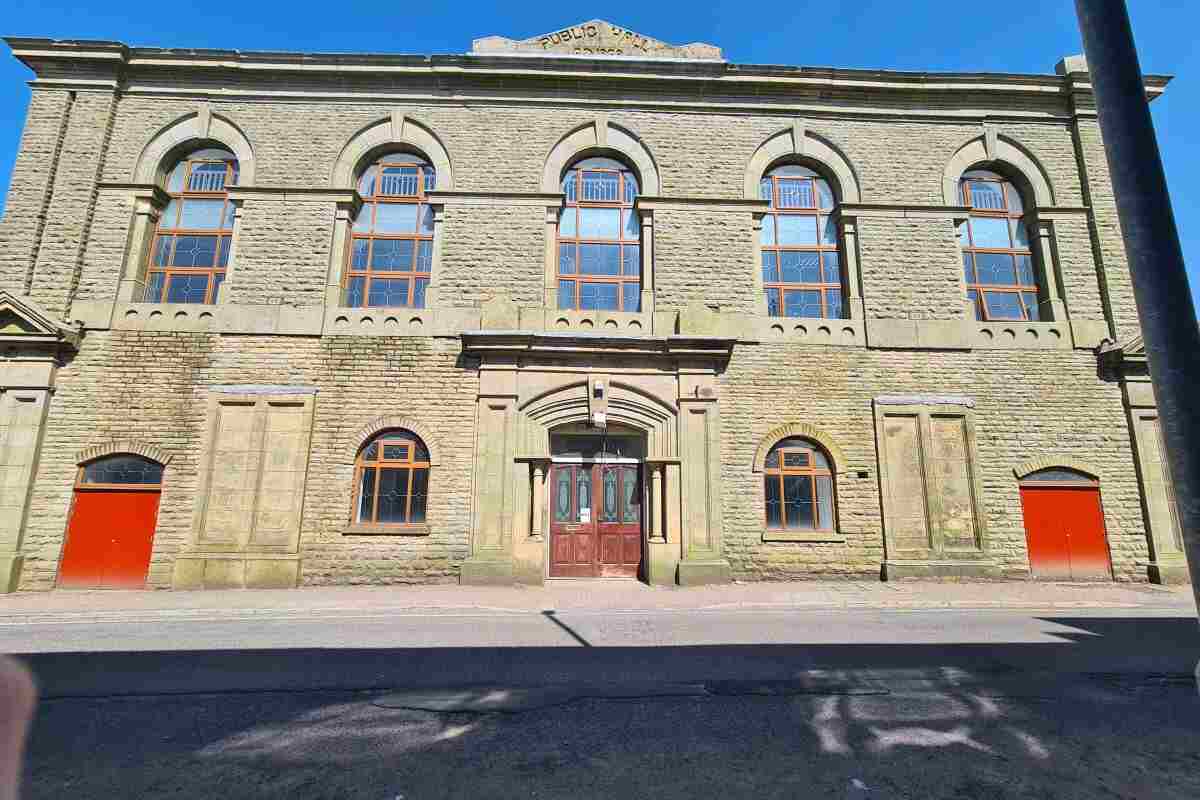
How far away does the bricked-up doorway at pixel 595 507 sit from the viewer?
1166 centimetres

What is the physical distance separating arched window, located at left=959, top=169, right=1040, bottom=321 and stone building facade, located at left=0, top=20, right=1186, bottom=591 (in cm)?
10

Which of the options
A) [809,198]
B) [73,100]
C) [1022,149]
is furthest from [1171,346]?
[73,100]

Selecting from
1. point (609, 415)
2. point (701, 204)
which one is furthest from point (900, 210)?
point (609, 415)

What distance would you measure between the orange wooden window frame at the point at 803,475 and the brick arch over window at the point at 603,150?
6.46 metres

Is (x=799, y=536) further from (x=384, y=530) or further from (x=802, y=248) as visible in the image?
(x=384, y=530)

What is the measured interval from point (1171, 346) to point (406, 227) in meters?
13.2

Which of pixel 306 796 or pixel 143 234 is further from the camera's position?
pixel 143 234

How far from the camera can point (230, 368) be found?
459 inches

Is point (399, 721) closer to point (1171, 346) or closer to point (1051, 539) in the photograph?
point (1171, 346)

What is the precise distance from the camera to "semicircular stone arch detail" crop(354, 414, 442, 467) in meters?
11.4

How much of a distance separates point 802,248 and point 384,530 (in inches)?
→ 432

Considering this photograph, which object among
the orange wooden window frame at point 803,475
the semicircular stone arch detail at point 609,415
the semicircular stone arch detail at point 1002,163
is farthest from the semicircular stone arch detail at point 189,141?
the semicircular stone arch detail at point 1002,163

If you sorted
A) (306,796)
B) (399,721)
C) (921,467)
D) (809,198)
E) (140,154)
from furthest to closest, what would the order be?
(809,198) → (140,154) → (921,467) → (399,721) → (306,796)

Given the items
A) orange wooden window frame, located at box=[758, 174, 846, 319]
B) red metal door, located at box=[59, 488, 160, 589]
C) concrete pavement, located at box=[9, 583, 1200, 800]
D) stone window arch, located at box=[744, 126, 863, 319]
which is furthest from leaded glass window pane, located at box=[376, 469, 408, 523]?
orange wooden window frame, located at box=[758, 174, 846, 319]
